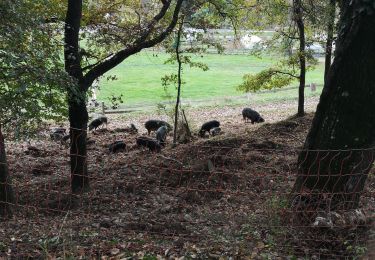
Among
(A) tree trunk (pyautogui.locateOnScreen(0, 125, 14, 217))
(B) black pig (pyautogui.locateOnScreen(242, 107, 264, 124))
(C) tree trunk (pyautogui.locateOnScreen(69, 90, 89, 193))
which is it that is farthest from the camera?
(B) black pig (pyautogui.locateOnScreen(242, 107, 264, 124))

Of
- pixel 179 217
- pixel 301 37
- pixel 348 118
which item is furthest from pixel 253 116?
pixel 348 118

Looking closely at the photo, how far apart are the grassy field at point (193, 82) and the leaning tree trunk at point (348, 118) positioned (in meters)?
14.5

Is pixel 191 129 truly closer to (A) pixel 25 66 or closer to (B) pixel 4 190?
(B) pixel 4 190

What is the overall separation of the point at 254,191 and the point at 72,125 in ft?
11.3

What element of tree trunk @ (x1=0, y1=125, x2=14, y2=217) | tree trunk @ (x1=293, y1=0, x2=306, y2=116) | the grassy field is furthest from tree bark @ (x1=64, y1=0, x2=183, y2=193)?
the grassy field

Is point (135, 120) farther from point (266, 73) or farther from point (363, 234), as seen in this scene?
point (363, 234)

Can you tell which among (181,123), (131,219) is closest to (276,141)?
(181,123)

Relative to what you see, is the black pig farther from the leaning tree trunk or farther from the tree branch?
the leaning tree trunk

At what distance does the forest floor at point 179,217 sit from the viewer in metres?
5.14

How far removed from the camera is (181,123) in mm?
14469

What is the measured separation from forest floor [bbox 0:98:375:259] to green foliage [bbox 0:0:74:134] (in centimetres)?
109

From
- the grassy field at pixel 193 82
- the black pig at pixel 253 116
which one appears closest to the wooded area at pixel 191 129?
the black pig at pixel 253 116

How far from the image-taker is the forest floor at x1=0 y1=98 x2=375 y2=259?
5137 mm

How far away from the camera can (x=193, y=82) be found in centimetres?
3559
